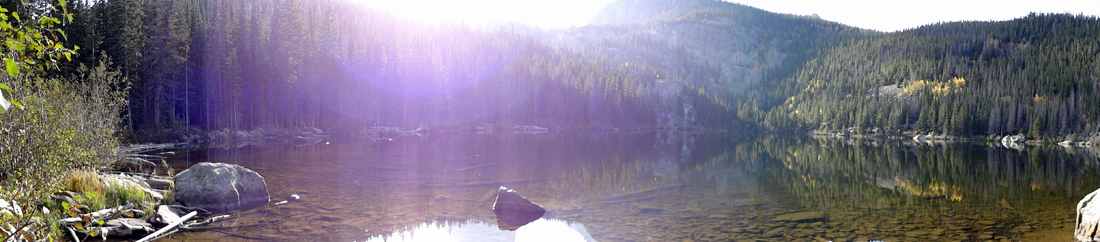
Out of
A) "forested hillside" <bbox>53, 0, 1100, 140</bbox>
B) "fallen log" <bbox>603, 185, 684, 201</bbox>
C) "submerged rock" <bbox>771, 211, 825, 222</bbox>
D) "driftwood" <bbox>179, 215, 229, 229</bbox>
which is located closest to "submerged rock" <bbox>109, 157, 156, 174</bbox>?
"driftwood" <bbox>179, 215, 229, 229</bbox>

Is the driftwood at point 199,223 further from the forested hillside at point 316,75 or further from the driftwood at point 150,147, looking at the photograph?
the forested hillside at point 316,75

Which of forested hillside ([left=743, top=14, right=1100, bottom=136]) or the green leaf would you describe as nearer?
the green leaf

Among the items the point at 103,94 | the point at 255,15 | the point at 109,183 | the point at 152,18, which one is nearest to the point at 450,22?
the point at 255,15

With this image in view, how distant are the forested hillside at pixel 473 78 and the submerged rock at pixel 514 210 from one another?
102 feet

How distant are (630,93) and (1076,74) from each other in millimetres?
97376

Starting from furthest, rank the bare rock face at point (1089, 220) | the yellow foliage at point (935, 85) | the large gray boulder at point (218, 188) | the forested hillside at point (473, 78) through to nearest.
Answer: the yellow foliage at point (935, 85)
the forested hillside at point (473, 78)
the large gray boulder at point (218, 188)
the bare rock face at point (1089, 220)

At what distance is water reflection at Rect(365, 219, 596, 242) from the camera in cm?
1284

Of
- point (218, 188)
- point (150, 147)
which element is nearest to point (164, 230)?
point (218, 188)

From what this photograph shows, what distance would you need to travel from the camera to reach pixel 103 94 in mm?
22266

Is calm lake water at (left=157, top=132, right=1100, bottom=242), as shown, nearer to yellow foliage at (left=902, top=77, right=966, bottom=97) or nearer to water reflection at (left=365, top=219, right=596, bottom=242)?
water reflection at (left=365, top=219, right=596, bottom=242)

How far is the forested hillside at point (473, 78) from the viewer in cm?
5053

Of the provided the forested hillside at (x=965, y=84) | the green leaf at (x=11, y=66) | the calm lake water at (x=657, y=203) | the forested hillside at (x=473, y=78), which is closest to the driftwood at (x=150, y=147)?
the forested hillside at (x=473, y=78)

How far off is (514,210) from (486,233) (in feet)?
6.99

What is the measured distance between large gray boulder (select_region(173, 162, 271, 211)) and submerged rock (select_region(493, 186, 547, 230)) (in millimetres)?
7298
